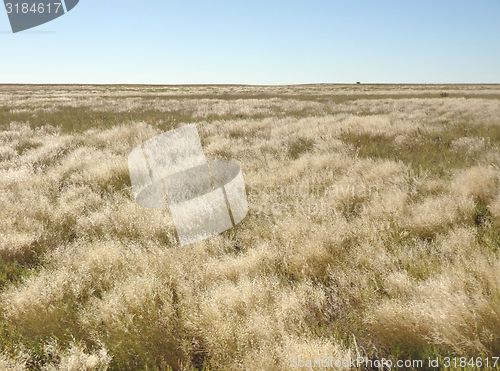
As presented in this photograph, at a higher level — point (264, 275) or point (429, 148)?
point (429, 148)

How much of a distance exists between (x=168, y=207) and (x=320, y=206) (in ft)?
7.77

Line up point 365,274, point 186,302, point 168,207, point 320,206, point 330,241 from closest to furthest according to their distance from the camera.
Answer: point 186,302
point 365,274
point 330,241
point 320,206
point 168,207

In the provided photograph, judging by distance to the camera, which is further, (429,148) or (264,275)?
(429,148)

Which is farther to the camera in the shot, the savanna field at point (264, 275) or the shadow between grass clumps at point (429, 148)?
the shadow between grass clumps at point (429, 148)

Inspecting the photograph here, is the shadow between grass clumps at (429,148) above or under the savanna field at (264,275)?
above

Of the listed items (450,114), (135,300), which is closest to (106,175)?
(135,300)

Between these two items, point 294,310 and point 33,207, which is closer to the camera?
point 294,310

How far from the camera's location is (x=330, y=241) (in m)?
3.15

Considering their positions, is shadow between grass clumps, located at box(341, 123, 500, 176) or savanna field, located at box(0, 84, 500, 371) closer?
savanna field, located at box(0, 84, 500, 371)

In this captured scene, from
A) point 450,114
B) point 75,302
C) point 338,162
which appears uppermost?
point 450,114

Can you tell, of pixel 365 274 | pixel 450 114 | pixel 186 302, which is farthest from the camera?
pixel 450 114

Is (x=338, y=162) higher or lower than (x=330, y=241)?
higher

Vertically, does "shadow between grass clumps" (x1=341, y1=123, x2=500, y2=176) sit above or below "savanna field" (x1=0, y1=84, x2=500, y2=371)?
above

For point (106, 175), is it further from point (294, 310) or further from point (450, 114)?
point (450, 114)
